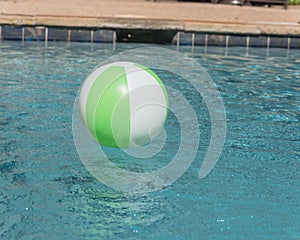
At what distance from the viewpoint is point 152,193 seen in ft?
13.5

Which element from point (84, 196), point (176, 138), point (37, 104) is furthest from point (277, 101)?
point (84, 196)

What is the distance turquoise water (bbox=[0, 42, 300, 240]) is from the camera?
3561 millimetres

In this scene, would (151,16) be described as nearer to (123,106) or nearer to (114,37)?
(114,37)

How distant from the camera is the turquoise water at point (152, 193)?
3.56 m

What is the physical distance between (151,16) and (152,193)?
31.9 feet

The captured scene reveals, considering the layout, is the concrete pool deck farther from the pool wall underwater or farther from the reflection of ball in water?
the reflection of ball in water

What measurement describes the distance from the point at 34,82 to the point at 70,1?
22.5 ft

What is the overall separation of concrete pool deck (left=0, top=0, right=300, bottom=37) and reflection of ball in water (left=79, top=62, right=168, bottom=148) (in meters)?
7.96

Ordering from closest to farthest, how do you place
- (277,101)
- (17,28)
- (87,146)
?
1. (87,146)
2. (277,101)
3. (17,28)

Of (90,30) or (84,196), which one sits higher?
(90,30)

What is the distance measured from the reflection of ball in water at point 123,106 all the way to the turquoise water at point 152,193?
379 millimetres

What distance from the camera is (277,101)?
774 cm

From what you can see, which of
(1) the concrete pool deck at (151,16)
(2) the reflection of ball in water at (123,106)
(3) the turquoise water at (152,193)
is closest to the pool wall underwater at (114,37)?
(1) the concrete pool deck at (151,16)

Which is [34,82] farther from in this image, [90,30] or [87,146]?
[90,30]
